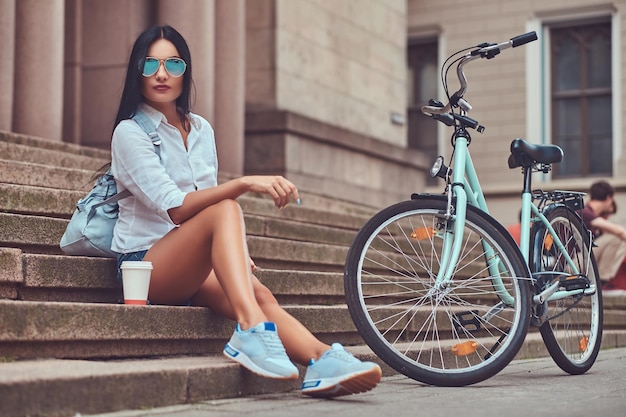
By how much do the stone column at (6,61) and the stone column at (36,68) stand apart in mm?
423

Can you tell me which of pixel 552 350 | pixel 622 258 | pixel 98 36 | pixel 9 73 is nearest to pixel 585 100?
pixel 622 258

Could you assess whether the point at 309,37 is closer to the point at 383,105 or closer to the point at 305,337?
the point at 383,105

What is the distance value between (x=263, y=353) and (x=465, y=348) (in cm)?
107

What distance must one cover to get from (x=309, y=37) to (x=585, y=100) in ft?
20.5

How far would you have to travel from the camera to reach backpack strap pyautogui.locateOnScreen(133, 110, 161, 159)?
4.61 meters

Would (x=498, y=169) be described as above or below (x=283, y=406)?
above

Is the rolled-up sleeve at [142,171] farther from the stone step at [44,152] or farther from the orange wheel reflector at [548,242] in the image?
the stone step at [44,152]

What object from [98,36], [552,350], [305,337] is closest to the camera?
[305,337]

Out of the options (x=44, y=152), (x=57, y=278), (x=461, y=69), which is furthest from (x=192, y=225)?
(x=44, y=152)

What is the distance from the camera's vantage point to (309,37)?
501 inches

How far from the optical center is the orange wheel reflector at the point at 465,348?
15.3 ft

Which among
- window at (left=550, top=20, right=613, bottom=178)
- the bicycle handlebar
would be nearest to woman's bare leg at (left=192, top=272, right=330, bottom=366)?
the bicycle handlebar

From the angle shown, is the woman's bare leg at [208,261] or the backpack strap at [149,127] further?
the backpack strap at [149,127]

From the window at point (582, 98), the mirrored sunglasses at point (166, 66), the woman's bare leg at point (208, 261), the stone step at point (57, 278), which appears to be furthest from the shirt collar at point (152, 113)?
the window at point (582, 98)
